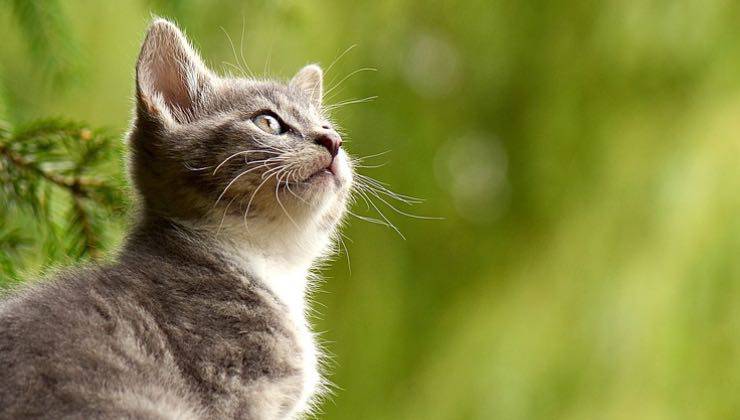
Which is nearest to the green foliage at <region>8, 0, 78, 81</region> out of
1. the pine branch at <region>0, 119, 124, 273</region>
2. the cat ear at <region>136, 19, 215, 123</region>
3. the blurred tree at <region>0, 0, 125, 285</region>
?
the blurred tree at <region>0, 0, 125, 285</region>

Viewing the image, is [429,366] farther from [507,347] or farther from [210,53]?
[210,53]

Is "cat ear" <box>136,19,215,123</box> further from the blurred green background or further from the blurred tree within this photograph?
the blurred green background

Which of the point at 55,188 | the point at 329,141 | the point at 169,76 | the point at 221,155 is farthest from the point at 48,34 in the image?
the point at 329,141

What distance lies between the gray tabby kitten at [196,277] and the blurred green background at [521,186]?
801mm

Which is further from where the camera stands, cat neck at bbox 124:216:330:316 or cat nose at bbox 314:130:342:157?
cat nose at bbox 314:130:342:157

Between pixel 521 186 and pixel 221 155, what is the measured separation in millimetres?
2041

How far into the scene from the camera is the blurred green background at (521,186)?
10.8 ft

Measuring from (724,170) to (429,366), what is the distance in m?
1.33

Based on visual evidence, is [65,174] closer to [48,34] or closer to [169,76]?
[169,76]

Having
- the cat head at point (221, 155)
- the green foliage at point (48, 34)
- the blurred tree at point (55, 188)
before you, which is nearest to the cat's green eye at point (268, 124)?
the cat head at point (221, 155)

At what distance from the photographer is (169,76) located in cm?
212

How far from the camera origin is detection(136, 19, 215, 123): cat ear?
2.00 meters

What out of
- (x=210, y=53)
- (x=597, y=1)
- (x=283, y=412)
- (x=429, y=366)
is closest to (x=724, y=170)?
(x=597, y=1)

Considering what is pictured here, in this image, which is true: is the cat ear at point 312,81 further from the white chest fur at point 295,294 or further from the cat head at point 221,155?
the white chest fur at point 295,294
